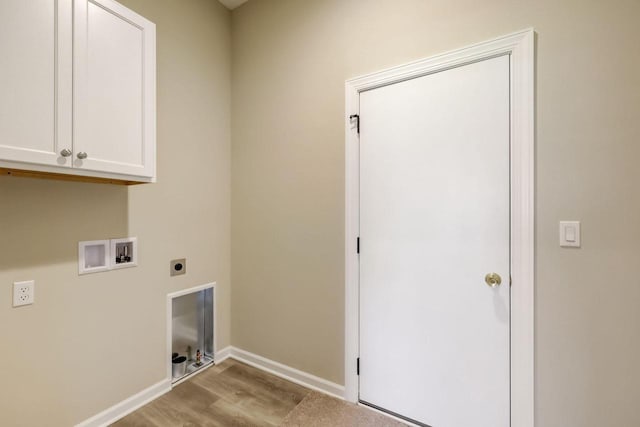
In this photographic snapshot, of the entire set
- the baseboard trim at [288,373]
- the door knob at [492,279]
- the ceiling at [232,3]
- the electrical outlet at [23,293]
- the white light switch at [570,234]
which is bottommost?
the baseboard trim at [288,373]

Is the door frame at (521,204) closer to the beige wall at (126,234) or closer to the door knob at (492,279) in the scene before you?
the door knob at (492,279)

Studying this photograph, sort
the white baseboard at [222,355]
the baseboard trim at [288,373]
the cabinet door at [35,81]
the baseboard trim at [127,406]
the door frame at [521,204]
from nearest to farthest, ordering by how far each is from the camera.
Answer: the cabinet door at [35,81]
the door frame at [521,204]
the baseboard trim at [127,406]
the baseboard trim at [288,373]
the white baseboard at [222,355]

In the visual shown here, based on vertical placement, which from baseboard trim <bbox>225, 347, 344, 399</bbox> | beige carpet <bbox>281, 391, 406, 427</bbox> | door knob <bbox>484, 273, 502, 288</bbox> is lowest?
beige carpet <bbox>281, 391, 406, 427</bbox>

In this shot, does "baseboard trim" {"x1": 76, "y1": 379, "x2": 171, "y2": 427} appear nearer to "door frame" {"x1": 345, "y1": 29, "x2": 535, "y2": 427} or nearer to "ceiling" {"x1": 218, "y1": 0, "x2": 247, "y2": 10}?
"door frame" {"x1": 345, "y1": 29, "x2": 535, "y2": 427}

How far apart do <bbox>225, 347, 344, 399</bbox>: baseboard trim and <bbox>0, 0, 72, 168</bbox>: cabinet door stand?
190 centimetres

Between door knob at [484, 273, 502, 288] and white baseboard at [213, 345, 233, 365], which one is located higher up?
door knob at [484, 273, 502, 288]

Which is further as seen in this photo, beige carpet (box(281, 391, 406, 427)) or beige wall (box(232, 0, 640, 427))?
beige carpet (box(281, 391, 406, 427))

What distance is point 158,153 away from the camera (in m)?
1.99

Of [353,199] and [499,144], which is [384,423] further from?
[499,144]

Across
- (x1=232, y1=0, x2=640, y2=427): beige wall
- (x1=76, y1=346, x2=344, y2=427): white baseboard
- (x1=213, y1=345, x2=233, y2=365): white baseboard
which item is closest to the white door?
(x1=232, y1=0, x2=640, y2=427): beige wall

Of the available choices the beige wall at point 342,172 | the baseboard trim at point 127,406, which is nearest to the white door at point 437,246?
the beige wall at point 342,172

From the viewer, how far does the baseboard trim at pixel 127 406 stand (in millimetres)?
1691

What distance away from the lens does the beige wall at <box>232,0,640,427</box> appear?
4.17 ft

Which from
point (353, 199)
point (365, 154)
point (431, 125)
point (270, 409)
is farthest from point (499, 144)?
point (270, 409)
